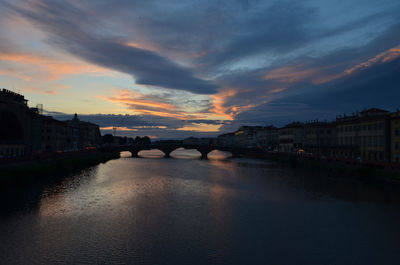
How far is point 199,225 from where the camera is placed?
26.1 metres

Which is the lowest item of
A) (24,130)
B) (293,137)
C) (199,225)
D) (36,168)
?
(199,225)

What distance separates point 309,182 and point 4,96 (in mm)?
68801

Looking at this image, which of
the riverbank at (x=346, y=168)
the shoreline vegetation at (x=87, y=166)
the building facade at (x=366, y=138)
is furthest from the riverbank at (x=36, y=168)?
the building facade at (x=366, y=138)

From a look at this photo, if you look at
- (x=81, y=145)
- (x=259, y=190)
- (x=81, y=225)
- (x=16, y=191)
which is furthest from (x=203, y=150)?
(x=81, y=225)

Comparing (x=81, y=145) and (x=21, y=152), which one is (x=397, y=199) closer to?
(x=21, y=152)

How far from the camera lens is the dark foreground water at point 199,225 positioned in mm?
19719

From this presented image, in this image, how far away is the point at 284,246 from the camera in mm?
21562

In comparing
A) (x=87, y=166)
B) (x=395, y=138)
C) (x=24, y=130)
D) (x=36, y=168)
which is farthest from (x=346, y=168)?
(x=24, y=130)

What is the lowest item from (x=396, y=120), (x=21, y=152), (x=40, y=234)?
(x=40, y=234)

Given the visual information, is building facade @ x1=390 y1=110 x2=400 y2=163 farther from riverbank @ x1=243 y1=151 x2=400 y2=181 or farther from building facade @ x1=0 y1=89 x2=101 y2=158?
building facade @ x1=0 y1=89 x2=101 y2=158

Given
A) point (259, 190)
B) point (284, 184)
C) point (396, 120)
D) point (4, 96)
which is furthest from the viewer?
point (4, 96)

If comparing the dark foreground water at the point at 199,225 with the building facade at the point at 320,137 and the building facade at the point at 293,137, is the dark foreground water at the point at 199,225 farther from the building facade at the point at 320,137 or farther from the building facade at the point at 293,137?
the building facade at the point at 293,137

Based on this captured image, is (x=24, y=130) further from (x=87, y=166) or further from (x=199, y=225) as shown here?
(x=199, y=225)

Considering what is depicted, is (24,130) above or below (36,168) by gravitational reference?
above
